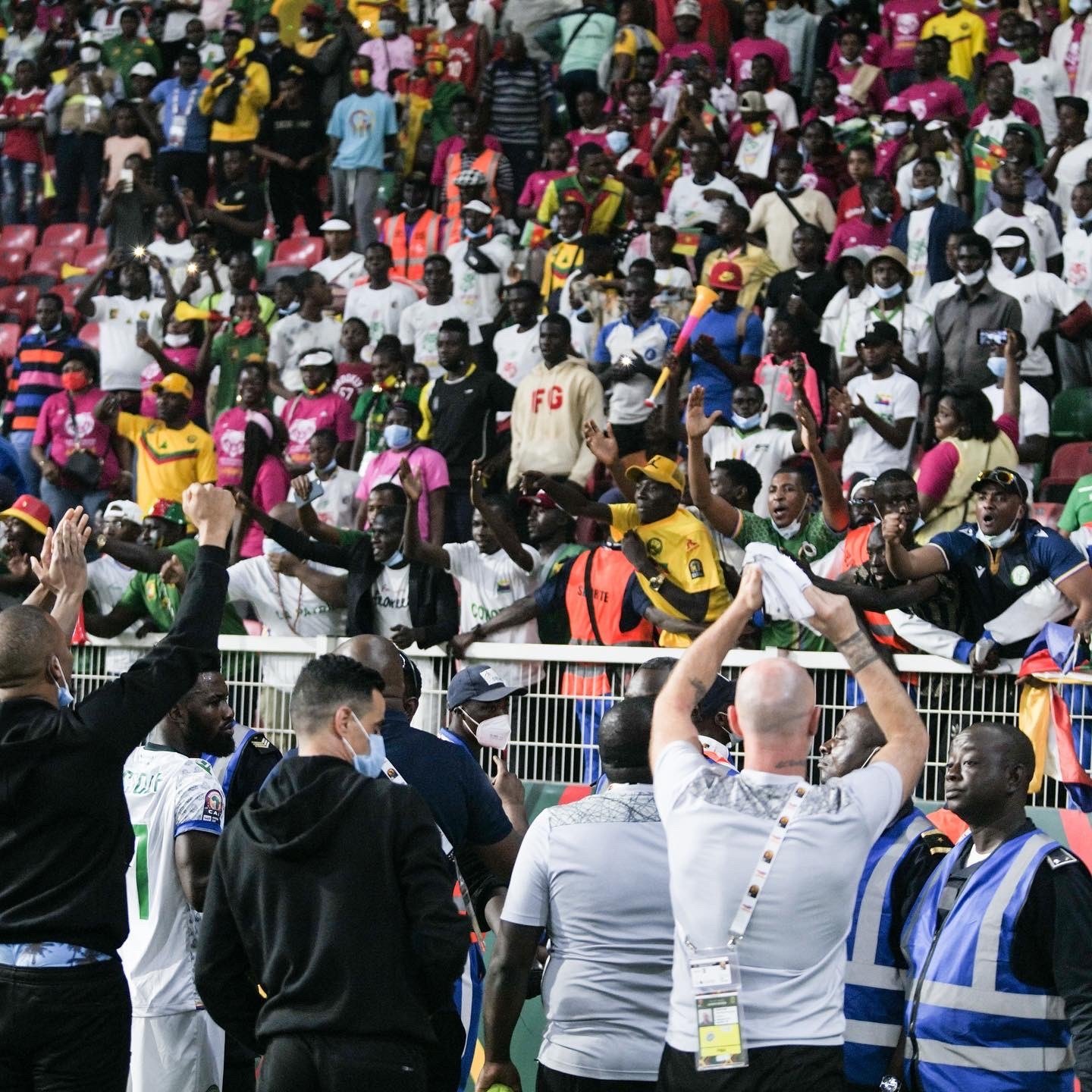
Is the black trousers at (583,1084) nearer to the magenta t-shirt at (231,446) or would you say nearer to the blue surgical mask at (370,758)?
the blue surgical mask at (370,758)

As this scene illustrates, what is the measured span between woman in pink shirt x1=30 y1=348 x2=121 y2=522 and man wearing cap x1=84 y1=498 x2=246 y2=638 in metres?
2.95

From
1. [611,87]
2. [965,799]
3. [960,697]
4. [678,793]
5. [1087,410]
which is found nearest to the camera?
[678,793]

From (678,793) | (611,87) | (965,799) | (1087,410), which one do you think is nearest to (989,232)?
(1087,410)

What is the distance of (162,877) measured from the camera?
17.8 ft

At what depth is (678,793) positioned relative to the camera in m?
3.98

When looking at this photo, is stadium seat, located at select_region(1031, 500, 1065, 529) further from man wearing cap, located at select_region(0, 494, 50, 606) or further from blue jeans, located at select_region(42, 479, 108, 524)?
blue jeans, located at select_region(42, 479, 108, 524)

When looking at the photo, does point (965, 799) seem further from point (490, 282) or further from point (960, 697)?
point (490, 282)

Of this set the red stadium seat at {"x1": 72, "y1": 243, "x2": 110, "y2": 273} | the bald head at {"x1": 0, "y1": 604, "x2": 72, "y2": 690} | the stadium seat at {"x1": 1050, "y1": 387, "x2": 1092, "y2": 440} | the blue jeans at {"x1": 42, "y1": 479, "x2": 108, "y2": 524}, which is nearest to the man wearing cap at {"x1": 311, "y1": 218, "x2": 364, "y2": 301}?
the red stadium seat at {"x1": 72, "y1": 243, "x2": 110, "y2": 273}

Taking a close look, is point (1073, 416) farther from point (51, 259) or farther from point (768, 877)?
point (51, 259)

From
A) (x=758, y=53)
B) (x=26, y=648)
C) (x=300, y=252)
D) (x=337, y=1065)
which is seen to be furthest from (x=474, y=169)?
(x=337, y=1065)

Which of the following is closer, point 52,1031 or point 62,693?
point 52,1031

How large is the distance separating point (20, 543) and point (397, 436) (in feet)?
8.91

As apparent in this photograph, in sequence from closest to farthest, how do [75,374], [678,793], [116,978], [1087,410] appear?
[678,793] < [116,978] < [1087,410] < [75,374]

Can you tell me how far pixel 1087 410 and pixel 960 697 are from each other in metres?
5.20
